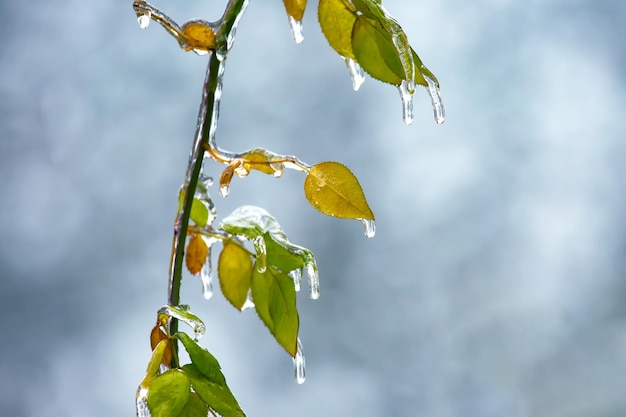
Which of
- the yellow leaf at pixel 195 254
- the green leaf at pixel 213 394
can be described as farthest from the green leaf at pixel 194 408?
the yellow leaf at pixel 195 254

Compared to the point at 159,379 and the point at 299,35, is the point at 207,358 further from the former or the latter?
the point at 299,35

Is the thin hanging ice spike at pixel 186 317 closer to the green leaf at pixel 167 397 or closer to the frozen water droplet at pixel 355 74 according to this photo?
the green leaf at pixel 167 397

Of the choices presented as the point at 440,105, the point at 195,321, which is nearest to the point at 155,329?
the point at 195,321

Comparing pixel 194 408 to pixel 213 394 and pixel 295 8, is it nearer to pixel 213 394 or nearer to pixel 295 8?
pixel 213 394

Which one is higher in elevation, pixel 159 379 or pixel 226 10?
pixel 226 10

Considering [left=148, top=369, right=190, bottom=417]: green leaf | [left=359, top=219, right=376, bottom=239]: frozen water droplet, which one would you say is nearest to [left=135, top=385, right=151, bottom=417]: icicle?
[left=148, top=369, right=190, bottom=417]: green leaf
